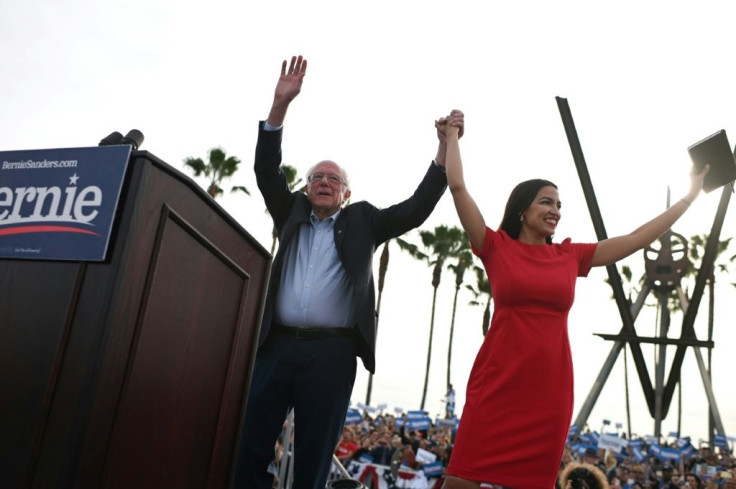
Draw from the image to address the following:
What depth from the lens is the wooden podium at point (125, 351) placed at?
121 cm

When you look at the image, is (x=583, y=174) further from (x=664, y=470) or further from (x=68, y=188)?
(x=68, y=188)

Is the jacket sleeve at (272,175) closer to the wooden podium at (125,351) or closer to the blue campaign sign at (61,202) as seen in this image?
the wooden podium at (125,351)

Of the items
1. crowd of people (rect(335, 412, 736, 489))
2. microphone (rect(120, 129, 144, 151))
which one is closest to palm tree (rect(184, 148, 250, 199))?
crowd of people (rect(335, 412, 736, 489))

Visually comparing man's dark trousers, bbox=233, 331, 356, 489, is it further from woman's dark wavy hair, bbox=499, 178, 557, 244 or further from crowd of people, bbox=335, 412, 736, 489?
crowd of people, bbox=335, 412, 736, 489

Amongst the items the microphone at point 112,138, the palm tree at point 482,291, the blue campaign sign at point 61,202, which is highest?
the palm tree at point 482,291

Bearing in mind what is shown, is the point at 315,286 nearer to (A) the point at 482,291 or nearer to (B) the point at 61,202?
(B) the point at 61,202

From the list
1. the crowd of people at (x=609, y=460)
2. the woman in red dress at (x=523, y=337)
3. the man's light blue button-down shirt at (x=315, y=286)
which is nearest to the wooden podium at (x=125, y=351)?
the man's light blue button-down shirt at (x=315, y=286)

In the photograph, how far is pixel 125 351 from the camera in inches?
51.4

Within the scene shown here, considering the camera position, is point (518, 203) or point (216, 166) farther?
point (216, 166)

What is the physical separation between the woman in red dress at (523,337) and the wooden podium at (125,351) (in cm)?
107

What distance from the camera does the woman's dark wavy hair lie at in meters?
2.82

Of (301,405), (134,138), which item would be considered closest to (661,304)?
(301,405)

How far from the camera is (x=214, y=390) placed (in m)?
1.74

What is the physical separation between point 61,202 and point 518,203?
1981mm
